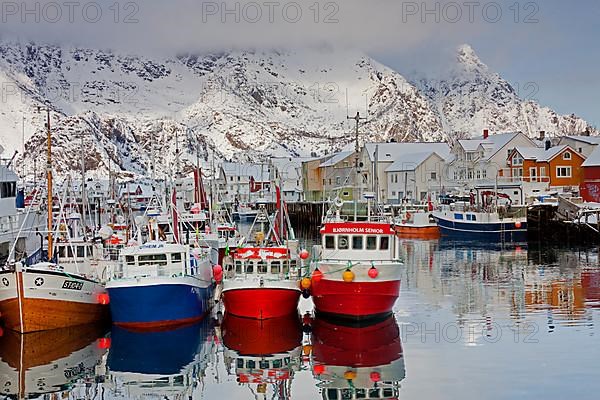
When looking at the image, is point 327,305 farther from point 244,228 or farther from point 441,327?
point 244,228

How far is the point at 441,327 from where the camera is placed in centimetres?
3030

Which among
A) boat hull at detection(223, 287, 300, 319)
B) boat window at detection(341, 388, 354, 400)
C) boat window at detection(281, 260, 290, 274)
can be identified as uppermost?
boat window at detection(281, 260, 290, 274)

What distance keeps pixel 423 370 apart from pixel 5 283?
12561 millimetres

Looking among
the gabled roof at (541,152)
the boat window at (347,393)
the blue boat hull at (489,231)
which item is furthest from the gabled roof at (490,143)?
the boat window at (347,393)

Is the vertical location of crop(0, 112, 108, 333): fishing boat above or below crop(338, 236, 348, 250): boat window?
below

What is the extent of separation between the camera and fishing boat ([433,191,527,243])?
6712 centimetres

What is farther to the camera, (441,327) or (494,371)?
(441,327)

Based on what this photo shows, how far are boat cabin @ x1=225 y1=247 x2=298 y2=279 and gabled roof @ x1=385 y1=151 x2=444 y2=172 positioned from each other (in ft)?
228

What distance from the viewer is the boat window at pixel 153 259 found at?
29817mm

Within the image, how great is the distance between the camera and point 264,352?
26.6m

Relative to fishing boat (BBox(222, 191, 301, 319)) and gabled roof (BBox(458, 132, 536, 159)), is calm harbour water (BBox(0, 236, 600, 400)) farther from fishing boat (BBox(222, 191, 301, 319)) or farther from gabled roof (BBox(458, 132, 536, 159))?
gabled roof (BBox(458, 132, 536, 159))

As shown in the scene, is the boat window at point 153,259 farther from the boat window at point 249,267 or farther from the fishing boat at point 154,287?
the boat window at point 249,267

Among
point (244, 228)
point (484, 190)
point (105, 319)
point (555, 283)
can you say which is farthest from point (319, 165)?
point (105, 319)

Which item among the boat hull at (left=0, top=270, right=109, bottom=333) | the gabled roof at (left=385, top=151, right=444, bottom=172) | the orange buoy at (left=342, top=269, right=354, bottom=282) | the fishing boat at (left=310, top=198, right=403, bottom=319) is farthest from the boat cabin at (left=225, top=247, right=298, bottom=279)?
the gabled roof at (left=385, top=151, right=444, bottom=172)
